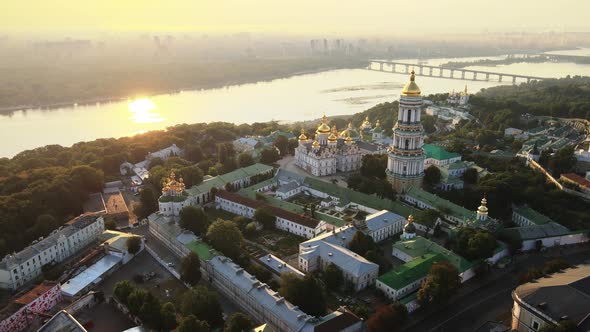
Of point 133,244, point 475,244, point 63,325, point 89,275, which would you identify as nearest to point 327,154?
point 475,244

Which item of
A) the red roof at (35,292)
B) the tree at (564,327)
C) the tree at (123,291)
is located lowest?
the red roof at (35,292)

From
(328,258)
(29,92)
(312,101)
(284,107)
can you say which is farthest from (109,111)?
(328,258)

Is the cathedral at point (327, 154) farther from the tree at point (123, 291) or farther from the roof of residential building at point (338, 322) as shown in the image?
the roof of residential building at point (338, 322)

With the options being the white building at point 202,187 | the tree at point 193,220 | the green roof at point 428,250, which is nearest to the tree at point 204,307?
the tree at point 193,220

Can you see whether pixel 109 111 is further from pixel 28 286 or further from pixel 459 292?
pixel 459 292

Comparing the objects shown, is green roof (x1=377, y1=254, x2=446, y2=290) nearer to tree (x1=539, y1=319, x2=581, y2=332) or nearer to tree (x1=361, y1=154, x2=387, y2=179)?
tree (x1=539, y1=319, x2=581, y2=332)

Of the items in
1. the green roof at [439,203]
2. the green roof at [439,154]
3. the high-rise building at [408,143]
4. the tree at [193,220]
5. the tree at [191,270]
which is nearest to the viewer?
the tree at [191,270]
